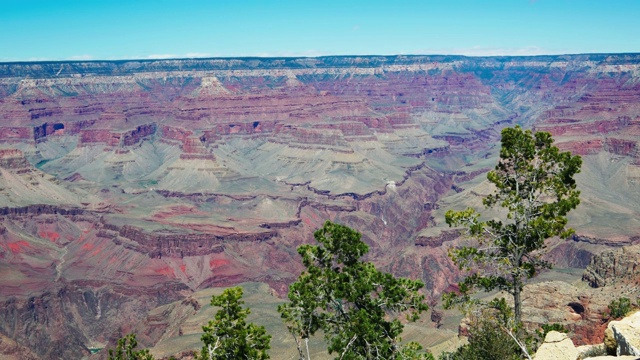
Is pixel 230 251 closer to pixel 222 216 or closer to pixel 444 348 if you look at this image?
pixel 222 216

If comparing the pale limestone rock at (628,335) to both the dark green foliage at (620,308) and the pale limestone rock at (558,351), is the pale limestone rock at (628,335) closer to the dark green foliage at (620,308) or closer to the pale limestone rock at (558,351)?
the pale limestone rock at (558,351)

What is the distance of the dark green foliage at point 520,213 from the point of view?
108ft

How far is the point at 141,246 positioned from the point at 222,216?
30.1 m

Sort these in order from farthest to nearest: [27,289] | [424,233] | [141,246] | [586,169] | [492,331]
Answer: [586,169], [424,233], [141,246], [27,289], [492,331]

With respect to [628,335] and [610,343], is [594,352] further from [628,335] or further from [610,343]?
[628,335]

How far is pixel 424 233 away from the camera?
14975cm

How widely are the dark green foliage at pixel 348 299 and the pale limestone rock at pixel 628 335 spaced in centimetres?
898

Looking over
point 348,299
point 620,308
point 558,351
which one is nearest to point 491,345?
point 558,351

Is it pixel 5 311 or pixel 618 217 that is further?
pixel 618 217

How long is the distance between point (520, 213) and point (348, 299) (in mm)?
9825

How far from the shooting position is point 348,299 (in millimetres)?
31047

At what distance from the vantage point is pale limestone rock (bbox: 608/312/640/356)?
901 inches

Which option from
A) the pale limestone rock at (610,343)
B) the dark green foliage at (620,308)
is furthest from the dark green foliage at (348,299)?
the dark green foliage at (620,308)

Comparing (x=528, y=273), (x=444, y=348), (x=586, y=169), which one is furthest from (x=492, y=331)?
(x=586, y=169)
